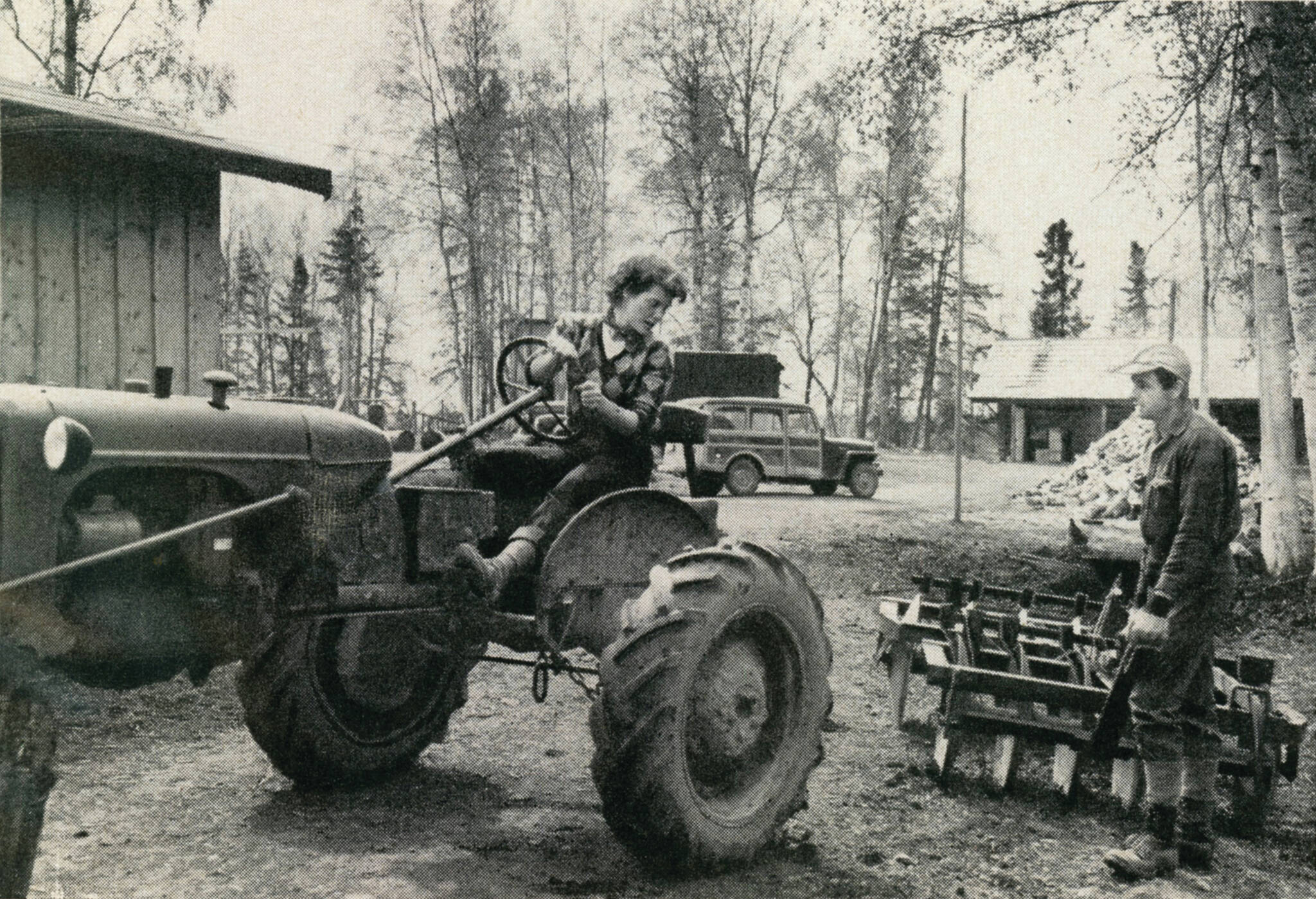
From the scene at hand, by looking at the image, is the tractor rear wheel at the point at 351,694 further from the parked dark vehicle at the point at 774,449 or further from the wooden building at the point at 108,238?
the parked dark vehicle at the point at 774,449

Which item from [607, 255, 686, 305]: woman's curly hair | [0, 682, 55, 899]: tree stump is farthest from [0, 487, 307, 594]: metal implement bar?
[607, 255, 686, 305]: woman's curly hair

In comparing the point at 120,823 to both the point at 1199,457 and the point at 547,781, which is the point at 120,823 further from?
the point at 1199,457

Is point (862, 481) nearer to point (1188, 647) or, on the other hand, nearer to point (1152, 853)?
point (1188, 647)

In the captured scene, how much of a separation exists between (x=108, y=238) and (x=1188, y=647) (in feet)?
26.0

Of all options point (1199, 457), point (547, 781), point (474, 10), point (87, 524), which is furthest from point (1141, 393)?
point (474, 10)

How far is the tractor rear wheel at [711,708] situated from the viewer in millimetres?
→ 3221

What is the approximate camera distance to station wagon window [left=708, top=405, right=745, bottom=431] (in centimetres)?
1948

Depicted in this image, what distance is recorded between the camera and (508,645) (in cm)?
391

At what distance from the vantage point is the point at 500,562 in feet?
12.2

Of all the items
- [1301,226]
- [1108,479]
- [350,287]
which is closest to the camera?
[1301,226]

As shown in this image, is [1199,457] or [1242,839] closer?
[1199,457]

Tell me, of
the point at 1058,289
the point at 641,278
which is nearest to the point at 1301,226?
the point at 641,278

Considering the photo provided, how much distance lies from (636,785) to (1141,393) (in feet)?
8.22

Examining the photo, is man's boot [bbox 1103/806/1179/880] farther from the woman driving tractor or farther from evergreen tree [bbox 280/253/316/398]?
evergreen tree [bbox 280/253/316/398]
